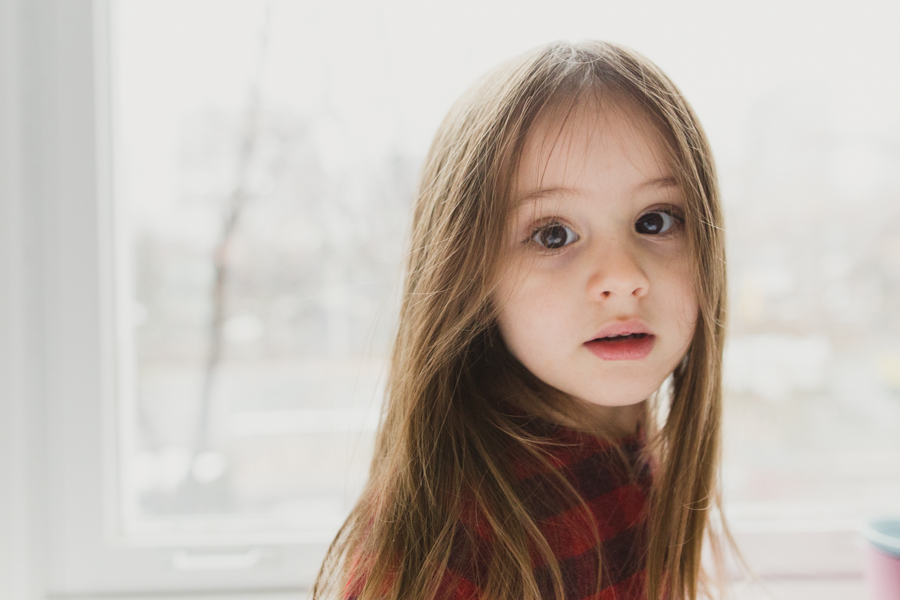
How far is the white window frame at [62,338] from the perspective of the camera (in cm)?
74

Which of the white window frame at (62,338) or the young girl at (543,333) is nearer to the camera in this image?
the young girl at (543,333)

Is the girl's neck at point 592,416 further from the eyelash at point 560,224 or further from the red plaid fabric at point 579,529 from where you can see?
the eyelash at point 560,224

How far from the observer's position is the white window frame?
0.74 metres

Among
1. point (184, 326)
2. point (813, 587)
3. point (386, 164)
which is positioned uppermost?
point (386, 164)

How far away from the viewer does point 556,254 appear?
51 cm

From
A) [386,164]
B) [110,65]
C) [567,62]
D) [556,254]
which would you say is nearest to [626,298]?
[556,254]

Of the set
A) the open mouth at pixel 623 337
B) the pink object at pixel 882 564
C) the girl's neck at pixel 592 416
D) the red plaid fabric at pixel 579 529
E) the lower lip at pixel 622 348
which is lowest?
the pink object at pixel 882 564

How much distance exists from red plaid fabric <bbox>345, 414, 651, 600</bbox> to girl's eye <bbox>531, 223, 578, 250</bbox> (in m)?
0.17

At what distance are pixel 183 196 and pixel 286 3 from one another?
27cm

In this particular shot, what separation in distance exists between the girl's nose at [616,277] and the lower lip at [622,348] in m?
0.04

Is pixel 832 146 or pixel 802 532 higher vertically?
pixel 832 146

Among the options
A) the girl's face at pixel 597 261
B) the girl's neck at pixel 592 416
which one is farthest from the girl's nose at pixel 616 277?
the girl's neck at pixel 592 416

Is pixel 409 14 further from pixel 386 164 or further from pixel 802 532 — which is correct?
pixel 802 532

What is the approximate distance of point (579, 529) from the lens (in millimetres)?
532
